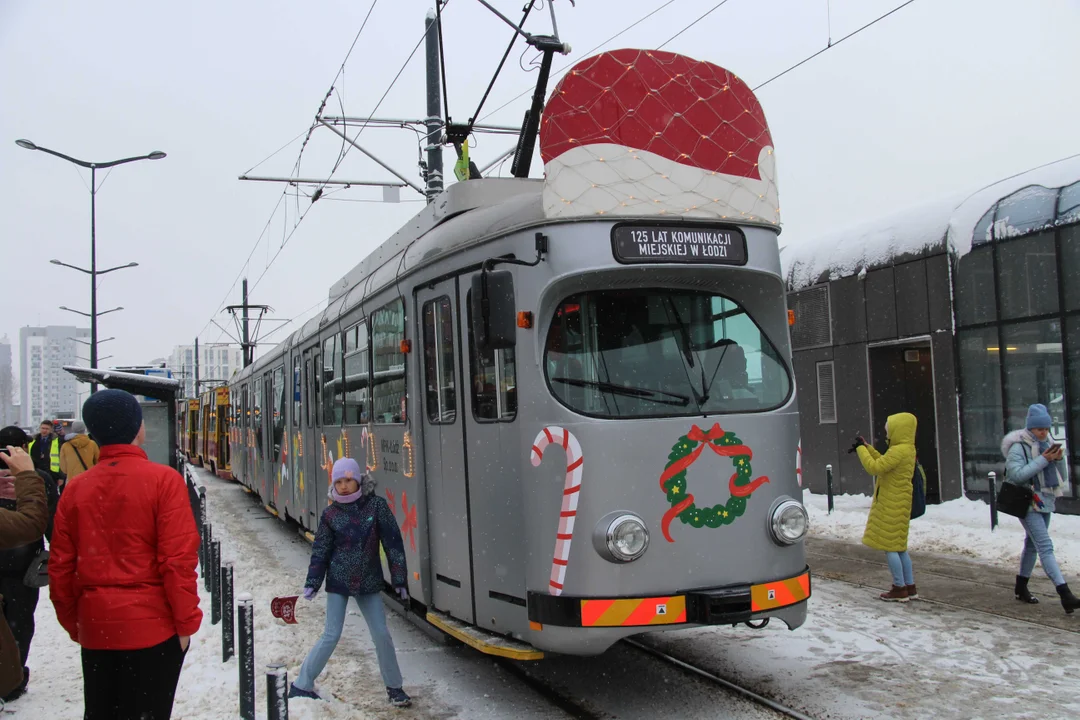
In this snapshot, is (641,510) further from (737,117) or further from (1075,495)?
(1075,495)

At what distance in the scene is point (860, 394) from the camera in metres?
18.1

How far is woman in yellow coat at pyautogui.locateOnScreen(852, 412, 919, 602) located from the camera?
341 inches

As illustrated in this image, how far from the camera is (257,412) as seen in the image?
1816 centimetres

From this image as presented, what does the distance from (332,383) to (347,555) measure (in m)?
4.75

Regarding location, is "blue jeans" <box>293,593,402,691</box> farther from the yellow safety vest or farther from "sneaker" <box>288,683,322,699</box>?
the yellow safety vest

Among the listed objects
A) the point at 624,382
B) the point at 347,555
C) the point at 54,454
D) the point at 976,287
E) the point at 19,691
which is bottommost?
the point at 19,691

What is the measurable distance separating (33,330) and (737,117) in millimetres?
122284

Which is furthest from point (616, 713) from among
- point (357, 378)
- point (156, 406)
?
point (156, 406)

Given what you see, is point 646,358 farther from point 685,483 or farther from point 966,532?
point 966,532

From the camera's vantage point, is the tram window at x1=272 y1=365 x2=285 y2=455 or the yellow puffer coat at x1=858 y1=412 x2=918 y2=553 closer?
the yellow puffer coat at x1=858 y1=412 x2=918 y2=553

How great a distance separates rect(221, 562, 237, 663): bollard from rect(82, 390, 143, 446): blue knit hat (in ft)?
10.7

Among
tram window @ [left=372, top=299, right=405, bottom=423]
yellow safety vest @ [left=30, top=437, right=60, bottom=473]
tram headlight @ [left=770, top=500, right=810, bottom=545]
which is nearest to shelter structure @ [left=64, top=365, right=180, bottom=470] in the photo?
yellow safety vest @ [left=30, top=437, right=60, bottom=473]

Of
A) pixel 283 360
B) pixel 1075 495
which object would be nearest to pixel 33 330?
pixel 283 360

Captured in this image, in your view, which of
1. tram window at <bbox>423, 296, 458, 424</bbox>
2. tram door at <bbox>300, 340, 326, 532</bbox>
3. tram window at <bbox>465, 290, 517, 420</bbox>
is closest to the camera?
tram window at <bbox>465, 290, 517, 420</bbox>
